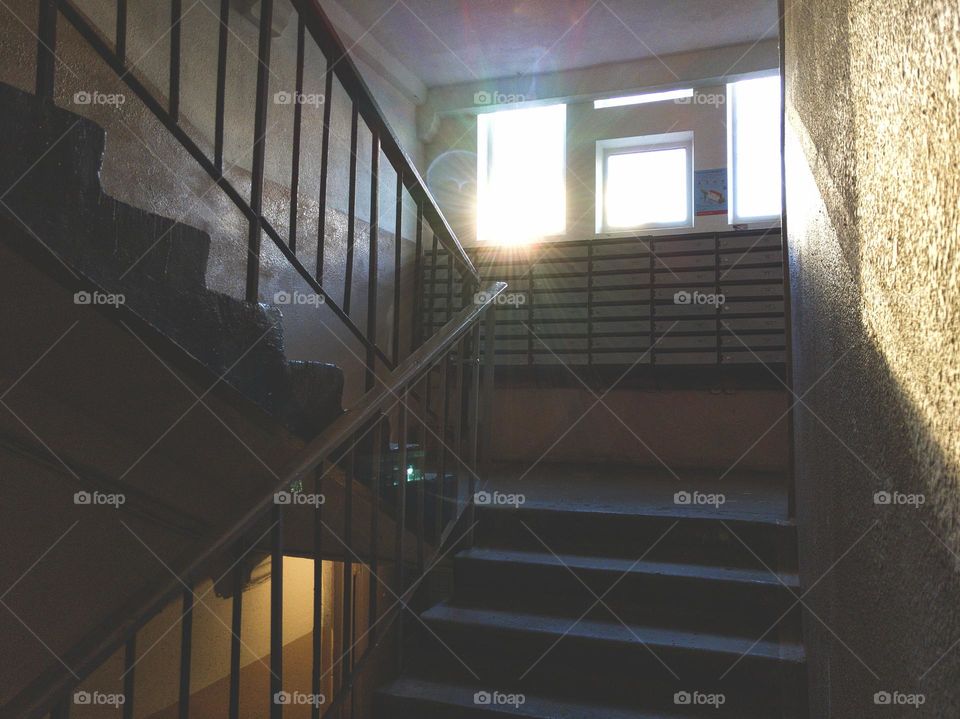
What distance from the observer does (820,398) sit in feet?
3.79

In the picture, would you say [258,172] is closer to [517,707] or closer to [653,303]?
[517,707]

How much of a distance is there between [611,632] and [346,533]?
0.85 m

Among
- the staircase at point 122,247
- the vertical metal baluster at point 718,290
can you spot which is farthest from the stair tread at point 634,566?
the vertical metal baluster at point 718,290

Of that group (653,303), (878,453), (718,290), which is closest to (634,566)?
(878,453)

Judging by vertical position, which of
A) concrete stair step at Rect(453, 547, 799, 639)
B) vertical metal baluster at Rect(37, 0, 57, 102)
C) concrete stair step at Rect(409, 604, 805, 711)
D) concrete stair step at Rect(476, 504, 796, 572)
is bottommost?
concrete stair step at Rect(409, 604, 805, 711)

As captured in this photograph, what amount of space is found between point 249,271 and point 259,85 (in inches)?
18.3

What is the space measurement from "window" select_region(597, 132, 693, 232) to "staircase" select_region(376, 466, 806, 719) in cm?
332

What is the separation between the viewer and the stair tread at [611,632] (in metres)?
1.80

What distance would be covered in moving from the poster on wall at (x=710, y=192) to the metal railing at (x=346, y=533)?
3122 millimetres

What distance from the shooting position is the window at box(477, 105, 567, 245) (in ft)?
18.4

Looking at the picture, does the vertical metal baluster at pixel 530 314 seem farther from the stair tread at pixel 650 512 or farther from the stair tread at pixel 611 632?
the stair tread at pixel 611 632

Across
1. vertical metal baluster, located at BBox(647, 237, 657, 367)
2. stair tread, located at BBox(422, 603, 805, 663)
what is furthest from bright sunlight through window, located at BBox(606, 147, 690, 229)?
stair tread, located at BBox(422, 603, 805, 663)

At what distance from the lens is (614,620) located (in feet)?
6.69

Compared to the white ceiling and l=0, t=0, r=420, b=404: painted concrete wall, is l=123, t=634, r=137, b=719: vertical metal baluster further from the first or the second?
the white ceiling
